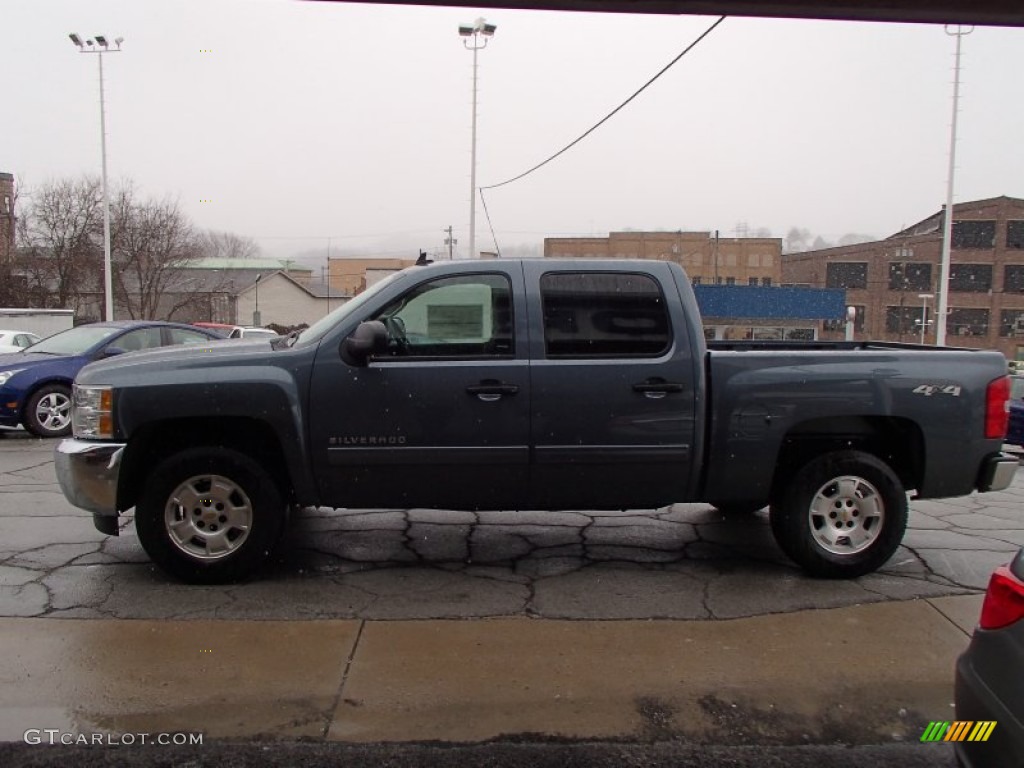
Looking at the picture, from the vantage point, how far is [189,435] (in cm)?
448

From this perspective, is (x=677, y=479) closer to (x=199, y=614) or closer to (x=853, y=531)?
(x=853, y=531)

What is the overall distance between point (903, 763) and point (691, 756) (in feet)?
2.62

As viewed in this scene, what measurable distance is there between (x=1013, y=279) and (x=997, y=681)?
7561cm

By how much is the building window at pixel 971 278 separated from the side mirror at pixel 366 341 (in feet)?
237

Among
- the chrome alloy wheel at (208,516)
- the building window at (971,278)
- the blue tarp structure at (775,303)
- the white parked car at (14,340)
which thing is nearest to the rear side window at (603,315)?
the chrome alloy wheel at (208,516)

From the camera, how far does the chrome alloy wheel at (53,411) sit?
972cm

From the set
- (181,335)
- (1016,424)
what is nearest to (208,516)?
A: (181,335)

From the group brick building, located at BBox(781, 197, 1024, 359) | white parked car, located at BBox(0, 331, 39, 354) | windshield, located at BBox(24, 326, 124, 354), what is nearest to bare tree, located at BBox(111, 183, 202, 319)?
white parked car, located at BBox(0, 331, 39, 354)

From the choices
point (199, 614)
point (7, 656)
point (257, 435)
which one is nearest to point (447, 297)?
point (257, 435)

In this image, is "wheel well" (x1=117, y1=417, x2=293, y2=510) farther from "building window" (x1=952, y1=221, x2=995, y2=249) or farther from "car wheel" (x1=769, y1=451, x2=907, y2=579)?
"building window" (x1=952, y1=221, x2=995, y2=249)

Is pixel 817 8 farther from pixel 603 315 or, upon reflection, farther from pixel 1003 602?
pixel 1003 602

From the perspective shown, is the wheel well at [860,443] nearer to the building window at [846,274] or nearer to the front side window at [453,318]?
Answer: the front side window at [453,318]

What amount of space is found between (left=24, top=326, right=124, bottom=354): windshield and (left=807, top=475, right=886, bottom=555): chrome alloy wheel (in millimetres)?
9354

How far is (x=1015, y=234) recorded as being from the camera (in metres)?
64.2
